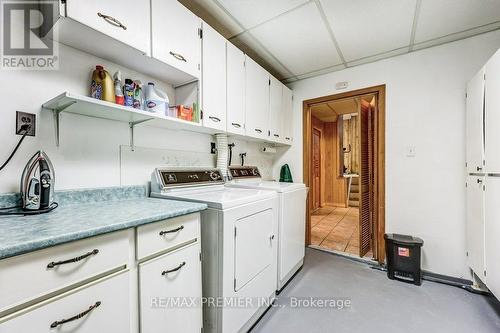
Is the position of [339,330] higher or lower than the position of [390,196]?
lower

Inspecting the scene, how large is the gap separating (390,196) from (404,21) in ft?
5.94

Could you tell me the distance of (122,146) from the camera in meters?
1.52

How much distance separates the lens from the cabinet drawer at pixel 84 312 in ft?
2.16

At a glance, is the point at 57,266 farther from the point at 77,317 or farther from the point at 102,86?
the point at 102,86

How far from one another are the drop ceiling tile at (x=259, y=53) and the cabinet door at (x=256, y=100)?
0.56 feet

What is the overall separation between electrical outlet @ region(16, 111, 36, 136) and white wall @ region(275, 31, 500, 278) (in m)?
3.17

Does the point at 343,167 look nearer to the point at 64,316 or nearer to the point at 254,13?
the point at 254,13

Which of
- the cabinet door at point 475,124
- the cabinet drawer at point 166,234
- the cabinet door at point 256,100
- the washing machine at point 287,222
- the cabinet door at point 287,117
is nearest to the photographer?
the cabinet drawer at point 166,234

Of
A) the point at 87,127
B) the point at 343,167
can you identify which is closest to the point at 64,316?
the point at 87,127

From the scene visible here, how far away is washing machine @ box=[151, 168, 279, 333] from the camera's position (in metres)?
1.31

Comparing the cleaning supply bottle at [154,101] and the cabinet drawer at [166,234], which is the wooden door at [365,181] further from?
the cleaning supply bottle at [154,101]

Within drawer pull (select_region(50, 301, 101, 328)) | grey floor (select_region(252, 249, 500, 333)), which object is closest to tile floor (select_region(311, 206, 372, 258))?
grey floor (select_region(252, 249, 500, 333))

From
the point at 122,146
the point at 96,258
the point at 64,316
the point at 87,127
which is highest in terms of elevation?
the point at 87,127

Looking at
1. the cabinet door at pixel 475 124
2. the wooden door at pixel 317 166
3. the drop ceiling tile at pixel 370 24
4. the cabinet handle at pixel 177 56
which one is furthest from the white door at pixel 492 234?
the wooden door at pixel 317 166
